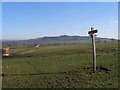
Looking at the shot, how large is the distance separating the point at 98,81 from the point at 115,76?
5.87 feet

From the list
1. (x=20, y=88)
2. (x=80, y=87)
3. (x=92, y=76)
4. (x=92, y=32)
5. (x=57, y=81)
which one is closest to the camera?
(x=80, y=87)

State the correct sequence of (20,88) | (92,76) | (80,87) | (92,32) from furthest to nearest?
(92,32)
(92,76)
(20,88)
(80,87)

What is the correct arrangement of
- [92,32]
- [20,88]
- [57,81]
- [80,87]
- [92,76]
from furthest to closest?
[92,32], [92,76], [57,81], [20,88], [80,87]

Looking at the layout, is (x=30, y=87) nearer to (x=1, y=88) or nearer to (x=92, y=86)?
(x=1, y=88)

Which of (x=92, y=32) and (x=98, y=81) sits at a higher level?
(x=92, y=32)

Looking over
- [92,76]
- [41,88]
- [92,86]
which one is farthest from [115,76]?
[41,88]

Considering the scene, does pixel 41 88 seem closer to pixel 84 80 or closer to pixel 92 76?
pixel 84 80

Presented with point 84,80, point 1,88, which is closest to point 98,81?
point 84,80

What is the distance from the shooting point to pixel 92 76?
1562 centimetres

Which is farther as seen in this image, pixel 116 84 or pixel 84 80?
pixel 84 80

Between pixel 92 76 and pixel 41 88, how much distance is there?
174 inches

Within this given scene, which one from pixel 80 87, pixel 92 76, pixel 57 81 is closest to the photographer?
pixel 80 87

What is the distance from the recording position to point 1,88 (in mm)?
14258

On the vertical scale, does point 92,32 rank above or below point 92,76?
above
